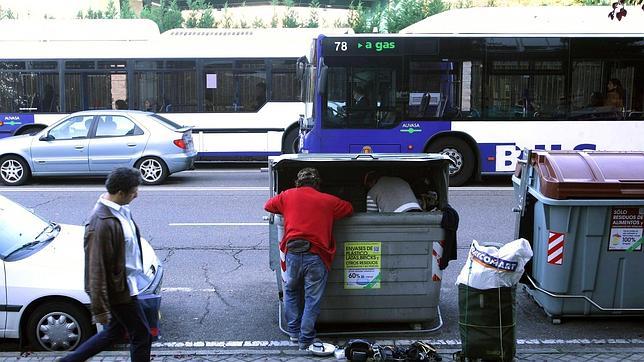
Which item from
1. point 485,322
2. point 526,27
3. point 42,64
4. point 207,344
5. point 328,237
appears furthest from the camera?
point 42,64

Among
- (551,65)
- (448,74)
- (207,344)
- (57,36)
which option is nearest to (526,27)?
(551,65)

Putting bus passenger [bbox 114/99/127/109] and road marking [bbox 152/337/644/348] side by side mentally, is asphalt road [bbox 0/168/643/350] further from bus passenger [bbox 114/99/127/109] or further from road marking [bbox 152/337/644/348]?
bus passenger [bbox 114/99/127/109]

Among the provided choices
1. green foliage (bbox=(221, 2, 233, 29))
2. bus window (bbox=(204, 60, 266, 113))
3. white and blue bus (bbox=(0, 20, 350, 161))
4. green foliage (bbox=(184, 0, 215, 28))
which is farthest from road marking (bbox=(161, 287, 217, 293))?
green foliage (bbox=(221, 2, 233, 29))

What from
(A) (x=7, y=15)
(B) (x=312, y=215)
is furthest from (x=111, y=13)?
(B) (x=312, y=215)

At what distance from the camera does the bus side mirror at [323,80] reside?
1242 centimetres

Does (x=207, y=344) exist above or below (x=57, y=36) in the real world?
below

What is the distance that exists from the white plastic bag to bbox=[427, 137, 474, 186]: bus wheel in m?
8.66

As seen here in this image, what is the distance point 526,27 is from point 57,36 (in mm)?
11143

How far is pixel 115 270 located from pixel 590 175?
3740 mm

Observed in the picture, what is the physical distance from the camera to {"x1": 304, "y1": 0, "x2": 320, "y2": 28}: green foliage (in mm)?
24347

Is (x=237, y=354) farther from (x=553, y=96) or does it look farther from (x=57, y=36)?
(x=57, y=36)

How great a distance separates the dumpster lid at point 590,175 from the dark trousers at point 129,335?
10.9 feet

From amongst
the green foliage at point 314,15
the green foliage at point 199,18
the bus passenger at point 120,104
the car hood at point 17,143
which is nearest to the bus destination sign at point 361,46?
the car hood at point 17,143

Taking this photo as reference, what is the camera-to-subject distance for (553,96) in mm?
13203
